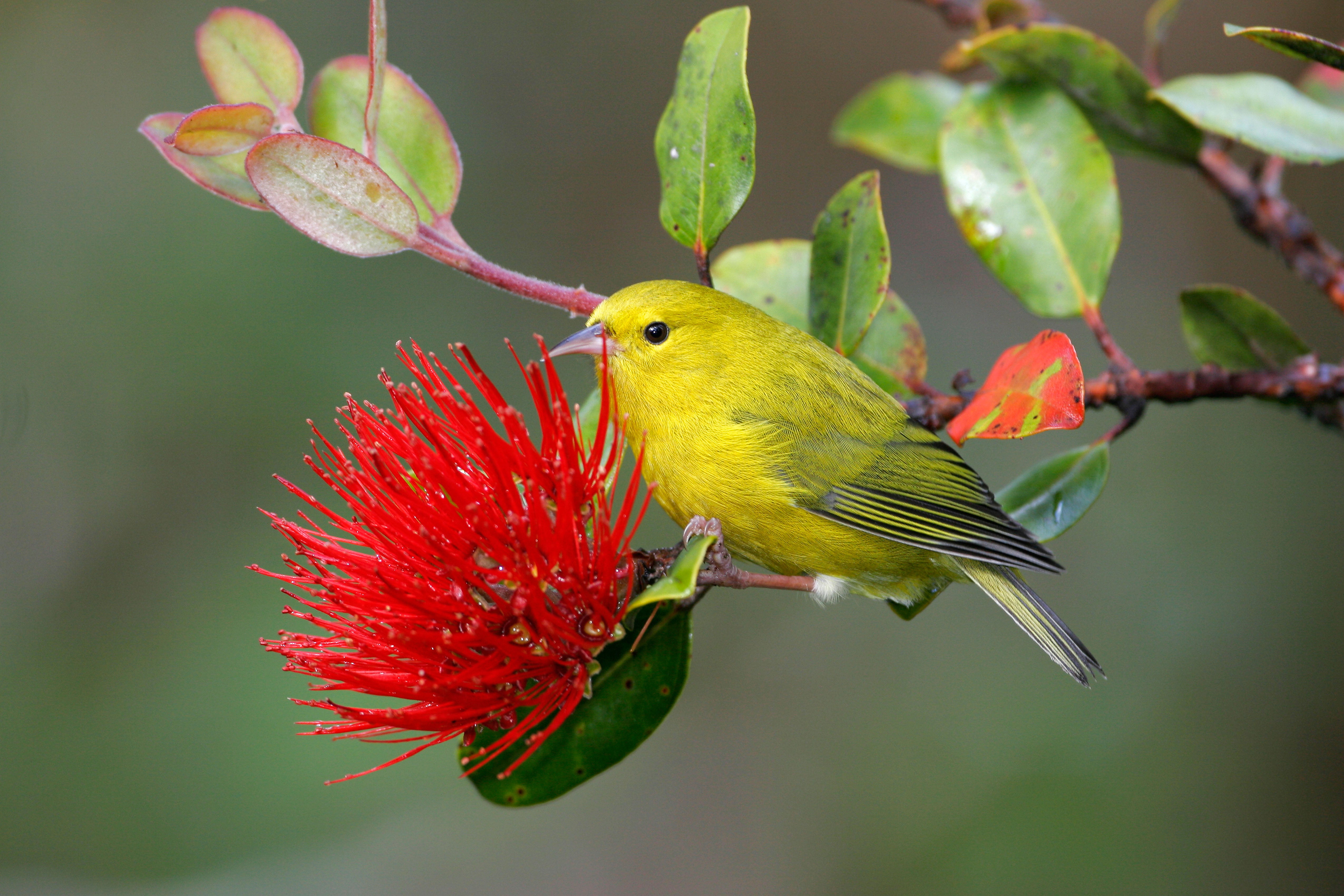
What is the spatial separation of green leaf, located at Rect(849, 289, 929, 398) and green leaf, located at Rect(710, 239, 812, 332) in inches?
10.0

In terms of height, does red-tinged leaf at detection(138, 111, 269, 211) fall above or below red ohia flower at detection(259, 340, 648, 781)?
above

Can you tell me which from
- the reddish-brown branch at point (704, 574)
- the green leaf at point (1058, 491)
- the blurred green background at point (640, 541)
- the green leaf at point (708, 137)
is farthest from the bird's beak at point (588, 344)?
the blurred green background at point (640, 541)

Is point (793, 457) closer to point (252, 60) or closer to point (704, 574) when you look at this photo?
point (704, 574)

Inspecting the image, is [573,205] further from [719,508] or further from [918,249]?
[719,508]

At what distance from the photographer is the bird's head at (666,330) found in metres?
2.38

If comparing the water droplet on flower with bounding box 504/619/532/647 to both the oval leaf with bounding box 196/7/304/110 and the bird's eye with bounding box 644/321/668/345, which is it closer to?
the bird's eye with bounding box 644/321/668/345

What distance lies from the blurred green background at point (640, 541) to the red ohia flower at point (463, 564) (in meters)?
2.58

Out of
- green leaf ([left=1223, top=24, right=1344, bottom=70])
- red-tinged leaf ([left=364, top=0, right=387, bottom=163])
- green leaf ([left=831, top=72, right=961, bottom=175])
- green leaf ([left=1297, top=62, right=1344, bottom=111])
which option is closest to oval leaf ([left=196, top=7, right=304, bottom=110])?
red-tinged leaf ([left=364, top=0, right=387, bottom=163])

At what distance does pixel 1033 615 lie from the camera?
2.47 metres

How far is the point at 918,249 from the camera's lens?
571cm

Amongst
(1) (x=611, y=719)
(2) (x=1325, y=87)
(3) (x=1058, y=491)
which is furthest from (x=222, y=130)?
(2) (x=1325, y=87)

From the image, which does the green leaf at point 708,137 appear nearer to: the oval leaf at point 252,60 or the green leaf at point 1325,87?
the oval leaf at point 252,60

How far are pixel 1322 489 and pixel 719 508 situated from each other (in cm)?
352

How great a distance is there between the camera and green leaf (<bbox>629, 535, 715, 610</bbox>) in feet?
4.95
